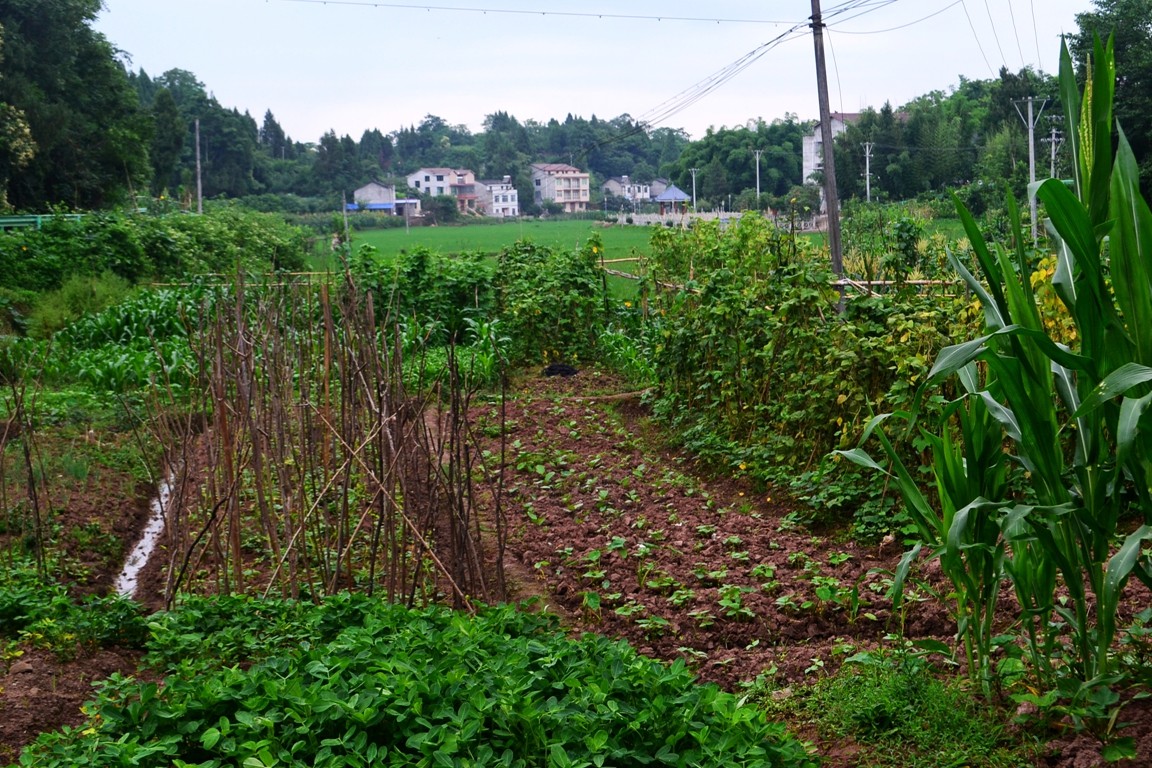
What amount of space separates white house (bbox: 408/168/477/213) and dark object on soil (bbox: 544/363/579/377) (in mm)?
35100

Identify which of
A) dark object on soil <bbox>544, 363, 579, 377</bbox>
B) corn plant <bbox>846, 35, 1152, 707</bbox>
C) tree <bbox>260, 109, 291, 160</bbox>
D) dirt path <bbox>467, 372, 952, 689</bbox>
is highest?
tree <bbox>260, 109, 291, 160</bbox>

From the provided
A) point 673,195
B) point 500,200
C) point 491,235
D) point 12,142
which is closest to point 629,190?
point 491,235

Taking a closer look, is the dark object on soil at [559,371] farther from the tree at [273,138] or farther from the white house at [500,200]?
the tree at [273,138]

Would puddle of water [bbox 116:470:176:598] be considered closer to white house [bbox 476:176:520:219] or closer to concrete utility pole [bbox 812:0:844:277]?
concrete utility pole [bbox 812:0:844:277]

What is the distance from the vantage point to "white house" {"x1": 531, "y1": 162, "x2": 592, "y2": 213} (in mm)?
40400

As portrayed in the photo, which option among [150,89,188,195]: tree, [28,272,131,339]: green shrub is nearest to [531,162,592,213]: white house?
[150,89,188,195]: tree

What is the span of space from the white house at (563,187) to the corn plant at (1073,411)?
122 feet

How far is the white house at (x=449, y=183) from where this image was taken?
44.5 m

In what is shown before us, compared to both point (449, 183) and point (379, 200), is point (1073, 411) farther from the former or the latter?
point (379, 200)

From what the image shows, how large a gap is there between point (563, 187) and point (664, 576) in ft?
A: 127

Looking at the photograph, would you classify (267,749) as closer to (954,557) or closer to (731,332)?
(954,557)

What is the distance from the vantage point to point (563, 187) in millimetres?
42125

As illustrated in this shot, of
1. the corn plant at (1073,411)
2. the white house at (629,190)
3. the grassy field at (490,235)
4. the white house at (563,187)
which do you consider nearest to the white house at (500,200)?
the white house at (563,187)

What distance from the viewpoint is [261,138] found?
55.1m
